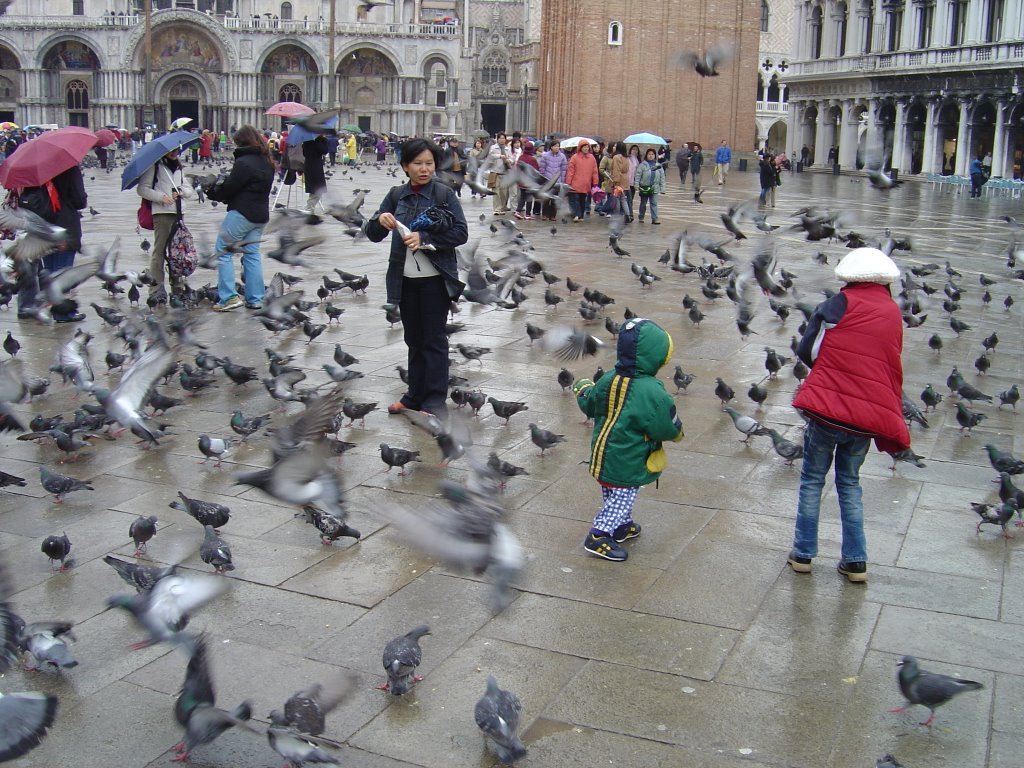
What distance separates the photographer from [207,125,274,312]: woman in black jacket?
9391mm

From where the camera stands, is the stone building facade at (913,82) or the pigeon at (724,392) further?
the stone building facade at (913,82)

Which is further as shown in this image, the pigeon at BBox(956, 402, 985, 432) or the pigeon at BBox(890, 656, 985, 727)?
the pigeon at BBox(956, 402, 985, 432)

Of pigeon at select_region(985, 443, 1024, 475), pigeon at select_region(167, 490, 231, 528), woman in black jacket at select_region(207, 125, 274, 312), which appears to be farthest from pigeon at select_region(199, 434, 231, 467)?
pigeon at select_region(985, 443, 1024, 475)

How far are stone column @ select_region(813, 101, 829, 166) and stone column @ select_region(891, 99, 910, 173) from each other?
6595 millimetres

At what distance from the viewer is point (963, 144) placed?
139ft

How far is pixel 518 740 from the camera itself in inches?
127

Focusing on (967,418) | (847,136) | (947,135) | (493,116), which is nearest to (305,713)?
(967,418)

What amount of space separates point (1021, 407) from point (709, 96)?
42.8m

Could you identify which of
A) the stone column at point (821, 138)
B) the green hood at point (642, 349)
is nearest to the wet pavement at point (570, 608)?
the green hood at point (642, 349)

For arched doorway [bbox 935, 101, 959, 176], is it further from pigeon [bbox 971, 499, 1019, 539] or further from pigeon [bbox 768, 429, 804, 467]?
pigeon [bbox 971, 499, 1019, 539]

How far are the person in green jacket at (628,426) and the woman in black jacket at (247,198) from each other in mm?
5430

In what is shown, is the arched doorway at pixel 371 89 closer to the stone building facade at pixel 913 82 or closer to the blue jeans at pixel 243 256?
the stone building facade at pixel 913 82

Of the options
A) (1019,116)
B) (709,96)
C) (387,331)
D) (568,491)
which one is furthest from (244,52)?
(568,491)

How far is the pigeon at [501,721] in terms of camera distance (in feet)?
10.4
